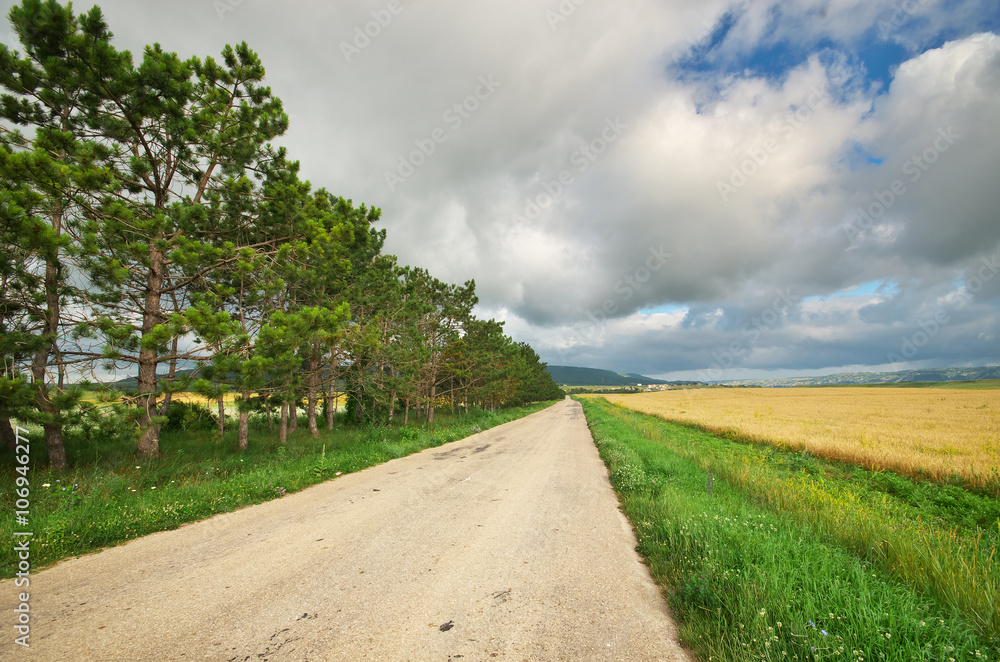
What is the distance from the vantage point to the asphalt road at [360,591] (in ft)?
9.93

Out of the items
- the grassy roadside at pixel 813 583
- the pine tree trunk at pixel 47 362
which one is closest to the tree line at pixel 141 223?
the pine tree trunk at pixel 47 362

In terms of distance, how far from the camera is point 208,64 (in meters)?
8.36

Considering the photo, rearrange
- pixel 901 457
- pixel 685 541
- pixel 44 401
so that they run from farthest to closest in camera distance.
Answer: pixel 901 457
pixel 44 401
pixel 685 541

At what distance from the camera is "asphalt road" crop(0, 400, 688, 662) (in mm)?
3027

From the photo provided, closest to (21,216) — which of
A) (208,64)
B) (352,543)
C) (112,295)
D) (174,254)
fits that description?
(174,254)

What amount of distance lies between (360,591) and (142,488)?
6.40 meters

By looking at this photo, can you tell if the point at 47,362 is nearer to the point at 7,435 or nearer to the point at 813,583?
the point at 7,435

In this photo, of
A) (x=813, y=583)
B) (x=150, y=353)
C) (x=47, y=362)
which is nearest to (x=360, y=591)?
(x=813, y=583)

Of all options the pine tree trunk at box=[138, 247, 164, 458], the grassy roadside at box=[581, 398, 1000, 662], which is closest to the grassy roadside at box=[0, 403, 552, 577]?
the pine tree trunk at box=[138, 247, 164, 458]

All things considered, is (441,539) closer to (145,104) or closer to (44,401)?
(44,401)

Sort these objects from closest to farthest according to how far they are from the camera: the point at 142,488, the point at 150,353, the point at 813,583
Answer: the point at 813,583, the point at 142,488, the point at 150,353

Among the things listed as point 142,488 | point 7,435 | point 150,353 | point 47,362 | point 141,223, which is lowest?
point 142,488

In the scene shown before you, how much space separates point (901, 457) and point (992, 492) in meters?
3.20

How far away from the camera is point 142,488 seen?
6.95 m
